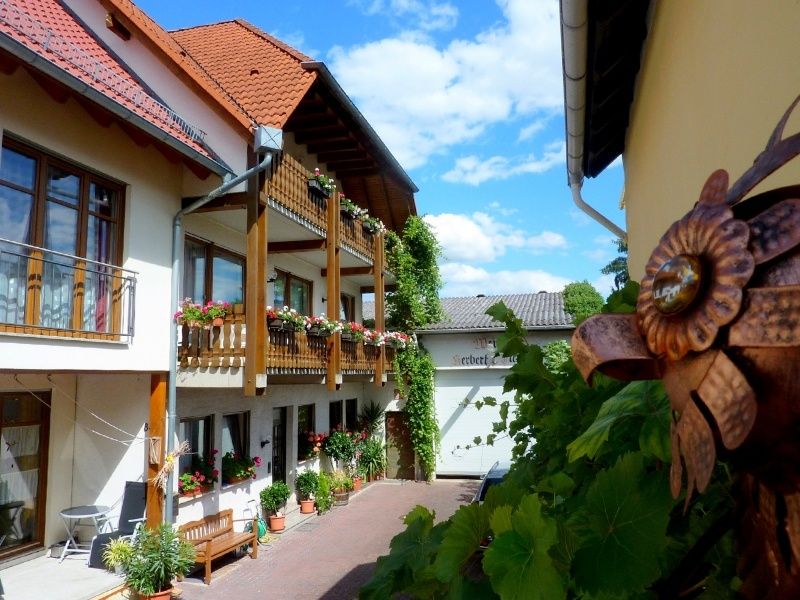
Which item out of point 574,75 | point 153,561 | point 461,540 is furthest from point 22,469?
point 461,540

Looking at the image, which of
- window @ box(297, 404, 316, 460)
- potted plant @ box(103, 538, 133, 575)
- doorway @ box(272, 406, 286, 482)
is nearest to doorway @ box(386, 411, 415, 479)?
window @ box(297, 404, 316, 460)

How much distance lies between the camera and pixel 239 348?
33.5 ft

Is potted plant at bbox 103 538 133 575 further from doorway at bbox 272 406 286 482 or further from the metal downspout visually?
the metal downspout

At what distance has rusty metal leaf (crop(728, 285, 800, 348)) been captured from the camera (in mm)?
456

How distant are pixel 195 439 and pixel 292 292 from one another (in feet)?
16.7

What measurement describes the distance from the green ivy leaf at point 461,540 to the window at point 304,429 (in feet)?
50.3

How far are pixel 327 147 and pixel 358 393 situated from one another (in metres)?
7.97

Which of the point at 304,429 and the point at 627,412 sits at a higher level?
the point at 627,412

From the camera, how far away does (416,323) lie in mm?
20062

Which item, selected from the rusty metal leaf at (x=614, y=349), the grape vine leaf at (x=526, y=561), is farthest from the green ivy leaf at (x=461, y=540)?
the rusty metal leaf at (x=614, y=349)

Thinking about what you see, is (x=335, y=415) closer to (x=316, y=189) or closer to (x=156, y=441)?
(x=316, y=189)

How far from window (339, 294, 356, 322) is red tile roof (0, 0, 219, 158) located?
9.28 m

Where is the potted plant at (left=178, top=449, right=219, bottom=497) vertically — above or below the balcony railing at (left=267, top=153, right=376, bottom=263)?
below

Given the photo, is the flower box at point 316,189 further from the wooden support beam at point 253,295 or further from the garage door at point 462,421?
the garage door at point 462,421
